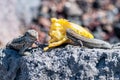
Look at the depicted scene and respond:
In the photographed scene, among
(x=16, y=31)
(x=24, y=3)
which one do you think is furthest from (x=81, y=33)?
(x=24, y=3)

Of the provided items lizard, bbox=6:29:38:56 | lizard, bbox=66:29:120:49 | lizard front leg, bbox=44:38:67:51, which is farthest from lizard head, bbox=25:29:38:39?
lizard, bbox=66:29:120:49

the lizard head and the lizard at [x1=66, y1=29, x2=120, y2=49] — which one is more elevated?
the lizard head

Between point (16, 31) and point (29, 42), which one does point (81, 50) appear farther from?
point (16, 31)

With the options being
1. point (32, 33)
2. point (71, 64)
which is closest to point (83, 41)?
point (71, 64)

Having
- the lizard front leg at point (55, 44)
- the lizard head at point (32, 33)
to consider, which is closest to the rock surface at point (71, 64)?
the lizard front leg at point (55, 44)

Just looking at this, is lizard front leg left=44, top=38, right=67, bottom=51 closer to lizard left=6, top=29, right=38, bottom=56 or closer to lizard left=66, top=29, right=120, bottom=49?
lizard left=66, top=29, right=120, bottom=49

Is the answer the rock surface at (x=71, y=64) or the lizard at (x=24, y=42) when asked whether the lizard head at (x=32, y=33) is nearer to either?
the lizard at (x=24, y=42)
